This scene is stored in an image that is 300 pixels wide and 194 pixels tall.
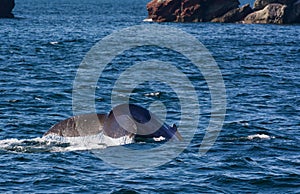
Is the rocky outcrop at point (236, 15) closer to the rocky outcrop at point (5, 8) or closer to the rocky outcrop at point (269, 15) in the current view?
the rocky outcrop at point (269, 15)

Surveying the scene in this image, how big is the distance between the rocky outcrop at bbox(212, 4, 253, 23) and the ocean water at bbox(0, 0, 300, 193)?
3320cm

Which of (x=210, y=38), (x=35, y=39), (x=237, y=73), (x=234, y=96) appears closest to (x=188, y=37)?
(x=210, y=38)

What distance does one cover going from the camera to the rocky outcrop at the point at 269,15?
7644 centimetres

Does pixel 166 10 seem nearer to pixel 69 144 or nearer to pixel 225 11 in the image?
pixel 225 11

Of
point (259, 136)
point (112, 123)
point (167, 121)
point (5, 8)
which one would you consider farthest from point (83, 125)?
point (5, 8)

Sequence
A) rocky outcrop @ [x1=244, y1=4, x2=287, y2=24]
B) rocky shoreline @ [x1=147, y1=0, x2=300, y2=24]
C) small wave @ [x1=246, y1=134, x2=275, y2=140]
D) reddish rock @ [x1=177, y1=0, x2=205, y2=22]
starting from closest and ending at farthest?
small wave @ [x1=246, y1=134, x2=275, y2=140] < rocky outcrop @ [x1=244, y1=4, x2=287, y2=24] < rocky shoreline @ [x1=147, y1=0, x2=300, y2=24] < reddish rock @ [x1=177, y1=0, x2=205, y2=22]

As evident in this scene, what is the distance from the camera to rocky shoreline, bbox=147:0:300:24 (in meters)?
76.8

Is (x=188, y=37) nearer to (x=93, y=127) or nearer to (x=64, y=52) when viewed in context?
(x=64, y=52)

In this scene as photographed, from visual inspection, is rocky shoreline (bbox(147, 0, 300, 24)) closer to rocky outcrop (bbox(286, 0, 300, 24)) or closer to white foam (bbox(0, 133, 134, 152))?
rocky outcrop (bbox(286, 0, 300, 24))

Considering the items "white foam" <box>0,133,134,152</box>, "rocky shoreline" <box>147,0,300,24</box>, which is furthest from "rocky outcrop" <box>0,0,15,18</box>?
"white foam" <box>0,133,134,152</box>

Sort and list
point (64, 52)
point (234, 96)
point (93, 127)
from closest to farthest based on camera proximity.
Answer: point (93, 127), point (234, 96), point (64, 52)

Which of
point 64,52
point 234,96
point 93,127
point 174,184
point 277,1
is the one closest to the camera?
point 174,184

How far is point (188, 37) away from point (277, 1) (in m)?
19.6

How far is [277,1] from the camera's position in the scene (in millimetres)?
77375
